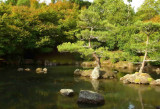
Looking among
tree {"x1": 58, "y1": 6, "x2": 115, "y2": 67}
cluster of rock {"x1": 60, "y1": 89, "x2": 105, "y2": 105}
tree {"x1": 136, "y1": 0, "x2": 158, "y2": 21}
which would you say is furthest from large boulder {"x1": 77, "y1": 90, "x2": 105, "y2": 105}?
tree {"x1": 136, "y1": 0, "x2": 158, "y2": 21}

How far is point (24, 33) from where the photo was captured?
102 ft

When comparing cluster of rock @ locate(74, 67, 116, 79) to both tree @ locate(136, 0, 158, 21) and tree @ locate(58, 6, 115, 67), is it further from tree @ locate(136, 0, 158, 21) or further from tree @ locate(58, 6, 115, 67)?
tree @ locate(136, 0, 158, 21)

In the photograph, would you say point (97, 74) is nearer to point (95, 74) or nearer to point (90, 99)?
point (95, 74)

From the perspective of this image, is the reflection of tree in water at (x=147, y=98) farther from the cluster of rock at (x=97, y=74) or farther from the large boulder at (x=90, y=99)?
the cluster of rock at (x=97, y=74)

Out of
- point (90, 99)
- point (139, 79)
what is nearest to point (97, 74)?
point (139, 79)

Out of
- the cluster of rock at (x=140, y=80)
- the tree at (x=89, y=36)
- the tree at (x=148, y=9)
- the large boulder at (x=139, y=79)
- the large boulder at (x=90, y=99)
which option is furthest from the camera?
the tree at (x=148, y=9)

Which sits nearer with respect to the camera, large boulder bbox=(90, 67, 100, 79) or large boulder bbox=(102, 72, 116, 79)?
large boulder bbox=(90, 67, 100, 79)

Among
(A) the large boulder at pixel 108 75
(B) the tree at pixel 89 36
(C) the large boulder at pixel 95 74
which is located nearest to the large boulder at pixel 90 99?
(C) the large boulder at pixel 95 74

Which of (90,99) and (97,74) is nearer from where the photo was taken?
(90,99)

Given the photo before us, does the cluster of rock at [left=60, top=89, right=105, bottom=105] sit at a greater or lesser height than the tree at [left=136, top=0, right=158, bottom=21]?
lesser

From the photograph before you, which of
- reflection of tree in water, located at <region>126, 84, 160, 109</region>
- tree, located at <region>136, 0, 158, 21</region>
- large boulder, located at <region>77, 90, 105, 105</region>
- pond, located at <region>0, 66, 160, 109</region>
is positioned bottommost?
reflection of tree in water, located at <region>126, 84, 160, 109</region>

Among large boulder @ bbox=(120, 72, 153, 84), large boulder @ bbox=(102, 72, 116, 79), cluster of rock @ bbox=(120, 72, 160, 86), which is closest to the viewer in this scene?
cluster of rock @ bbox=(120, 72, 160, 86)

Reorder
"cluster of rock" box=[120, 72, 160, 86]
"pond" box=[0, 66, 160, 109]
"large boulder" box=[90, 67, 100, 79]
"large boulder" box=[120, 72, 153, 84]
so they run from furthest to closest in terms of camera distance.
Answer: "large boulder" box=[90, 67, 100, 79]
"large boulder" box=[120, 72, 153, 84]
"cluster of rock" box=[120, 72, 160, 86]
"pond" box=[0, 66, 160, 109]

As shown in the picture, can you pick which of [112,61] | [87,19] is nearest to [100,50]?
[87,19]
